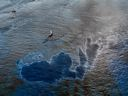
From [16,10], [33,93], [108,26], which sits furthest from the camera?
[16,10]

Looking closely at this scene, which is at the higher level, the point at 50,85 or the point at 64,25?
the point at 64,25

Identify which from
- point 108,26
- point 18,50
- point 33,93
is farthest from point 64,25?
point 33,93

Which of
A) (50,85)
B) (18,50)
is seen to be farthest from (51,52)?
(50,85)

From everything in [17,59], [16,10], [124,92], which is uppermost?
[16,10]

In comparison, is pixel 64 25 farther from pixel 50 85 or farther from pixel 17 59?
pixel 50 85

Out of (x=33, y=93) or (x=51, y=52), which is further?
(x=51, y=52)

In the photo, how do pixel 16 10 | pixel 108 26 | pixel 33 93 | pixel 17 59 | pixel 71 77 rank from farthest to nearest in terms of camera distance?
pixel 16 10, pixel 108 26, pixel 17 59, pixel 71 77, pixel 33 93

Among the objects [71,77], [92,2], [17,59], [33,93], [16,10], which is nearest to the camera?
[33,93]

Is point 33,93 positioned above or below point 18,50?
below

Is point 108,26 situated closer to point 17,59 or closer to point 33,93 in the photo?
point 17,59
